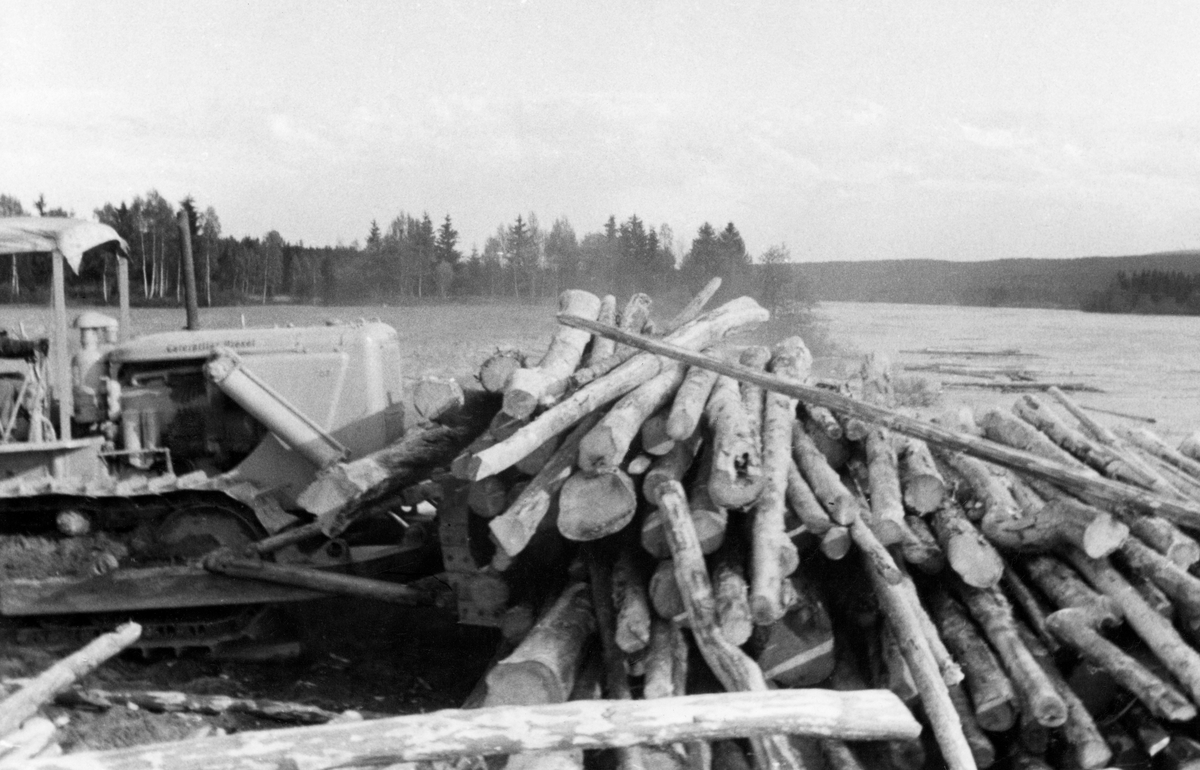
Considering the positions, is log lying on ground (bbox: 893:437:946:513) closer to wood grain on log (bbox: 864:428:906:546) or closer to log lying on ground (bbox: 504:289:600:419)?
wood grain on log (bbox: 864:428:906:546)

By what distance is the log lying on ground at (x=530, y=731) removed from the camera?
335 centimetres

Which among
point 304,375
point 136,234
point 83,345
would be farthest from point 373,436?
point 136,234

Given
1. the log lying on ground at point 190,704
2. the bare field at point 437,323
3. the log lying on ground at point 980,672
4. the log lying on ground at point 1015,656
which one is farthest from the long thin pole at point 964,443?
the bare field at point 437,323

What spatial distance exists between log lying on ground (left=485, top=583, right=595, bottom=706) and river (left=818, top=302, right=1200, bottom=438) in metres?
12.9

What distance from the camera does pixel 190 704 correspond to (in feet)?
20.9

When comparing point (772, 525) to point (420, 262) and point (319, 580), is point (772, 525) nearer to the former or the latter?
point (319, 580)

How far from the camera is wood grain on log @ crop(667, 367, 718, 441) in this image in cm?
577

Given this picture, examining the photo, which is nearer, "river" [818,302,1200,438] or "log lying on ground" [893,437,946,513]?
"log lying on ground" [893,437,946,513]

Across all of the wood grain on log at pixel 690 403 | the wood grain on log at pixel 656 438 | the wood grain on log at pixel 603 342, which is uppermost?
the wood grain on log at pixel 603 342

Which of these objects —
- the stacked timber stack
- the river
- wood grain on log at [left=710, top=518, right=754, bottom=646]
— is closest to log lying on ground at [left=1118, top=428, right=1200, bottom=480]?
the stacked timber stack

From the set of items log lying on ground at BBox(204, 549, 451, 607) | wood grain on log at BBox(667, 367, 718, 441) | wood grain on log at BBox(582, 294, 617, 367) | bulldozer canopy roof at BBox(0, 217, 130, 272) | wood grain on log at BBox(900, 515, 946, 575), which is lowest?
log lying on ground at BBox(204, 549, 451, 607)

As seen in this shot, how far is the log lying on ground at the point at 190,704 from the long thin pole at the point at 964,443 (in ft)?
9.31

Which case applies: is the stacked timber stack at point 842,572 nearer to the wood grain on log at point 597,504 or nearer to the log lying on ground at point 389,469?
the wood grain on log at point 597,504

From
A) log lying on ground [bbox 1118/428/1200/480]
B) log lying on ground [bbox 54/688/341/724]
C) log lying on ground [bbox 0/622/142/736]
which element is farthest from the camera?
log lying on ground [bbox 1118/428/1200/480]
